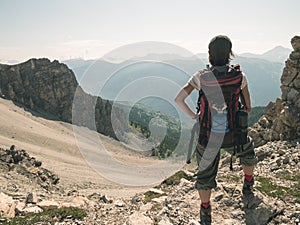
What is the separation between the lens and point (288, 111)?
103 feet

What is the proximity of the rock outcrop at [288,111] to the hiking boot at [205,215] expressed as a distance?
78.8 feet

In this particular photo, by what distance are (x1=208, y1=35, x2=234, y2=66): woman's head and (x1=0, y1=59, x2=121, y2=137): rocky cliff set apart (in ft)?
401

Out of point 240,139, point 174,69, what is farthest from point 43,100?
point 240,139

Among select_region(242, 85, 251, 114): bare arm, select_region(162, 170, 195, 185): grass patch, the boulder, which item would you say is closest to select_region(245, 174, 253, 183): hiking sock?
select_region(242, 85, 251, 114): bare arm

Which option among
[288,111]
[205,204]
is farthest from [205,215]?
[288,111]

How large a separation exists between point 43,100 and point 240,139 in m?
129

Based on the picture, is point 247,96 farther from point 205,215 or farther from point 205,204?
point 205,215

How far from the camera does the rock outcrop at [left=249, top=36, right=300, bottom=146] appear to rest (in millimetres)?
30608

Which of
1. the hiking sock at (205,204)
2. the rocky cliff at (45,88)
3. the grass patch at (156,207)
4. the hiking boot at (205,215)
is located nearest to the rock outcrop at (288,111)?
the grass patch at (156,207)

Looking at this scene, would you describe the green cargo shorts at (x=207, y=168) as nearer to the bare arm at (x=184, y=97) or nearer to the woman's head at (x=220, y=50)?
the bare arm at (x=184, y=97)

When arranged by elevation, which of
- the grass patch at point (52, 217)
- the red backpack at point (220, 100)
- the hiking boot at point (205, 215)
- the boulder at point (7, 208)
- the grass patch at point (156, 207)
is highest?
the red backpack at point (220, 100)

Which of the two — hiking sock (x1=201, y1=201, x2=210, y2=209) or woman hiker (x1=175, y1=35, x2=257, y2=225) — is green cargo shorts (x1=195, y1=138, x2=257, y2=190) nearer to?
woman hiker (x1=175, y1=35, x2=257, y2=225)

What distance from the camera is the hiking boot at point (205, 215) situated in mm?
9203

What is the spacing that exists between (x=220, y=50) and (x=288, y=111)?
1074 inches
